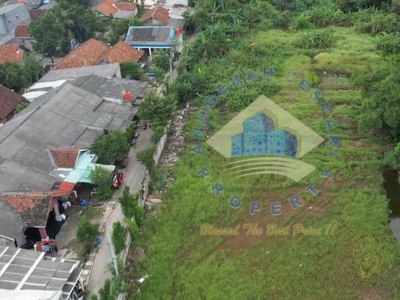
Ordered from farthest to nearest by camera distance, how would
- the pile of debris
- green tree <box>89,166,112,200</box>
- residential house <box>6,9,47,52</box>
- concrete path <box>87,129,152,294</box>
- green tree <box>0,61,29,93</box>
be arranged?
residential house <box>6,9,47,52</box>
green tree <box>0,61,29,93</box>
the pile of debris
green tree <box>89,166,112,200</box>
concrete path <box>87,129,152,294</box>

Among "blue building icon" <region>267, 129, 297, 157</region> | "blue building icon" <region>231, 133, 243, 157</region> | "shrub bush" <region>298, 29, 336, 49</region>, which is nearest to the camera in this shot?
"blue building icon" <region>267, 129, 297, 157</region>

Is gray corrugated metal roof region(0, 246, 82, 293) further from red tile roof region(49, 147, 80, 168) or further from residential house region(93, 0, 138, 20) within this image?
residential house region(93, 0, 138, 20)

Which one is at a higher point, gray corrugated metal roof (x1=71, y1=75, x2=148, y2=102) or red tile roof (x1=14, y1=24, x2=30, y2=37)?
gray corrugated metal roof (x1=71, y1=75, x2=148, y2=102)

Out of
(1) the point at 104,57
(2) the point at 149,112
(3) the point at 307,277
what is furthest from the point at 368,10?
(3) the point at 307,277

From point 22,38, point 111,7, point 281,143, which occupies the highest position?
point 281,143

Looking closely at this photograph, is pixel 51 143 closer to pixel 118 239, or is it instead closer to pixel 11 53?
pixel 118 239

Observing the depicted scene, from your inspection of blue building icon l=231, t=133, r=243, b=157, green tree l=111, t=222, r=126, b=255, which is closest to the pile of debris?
blue building icon l=231, t=133, r=243, b=157

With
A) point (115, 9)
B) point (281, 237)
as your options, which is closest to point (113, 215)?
point (281, 237)

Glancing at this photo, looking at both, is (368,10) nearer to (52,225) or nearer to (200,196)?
(200,196)
